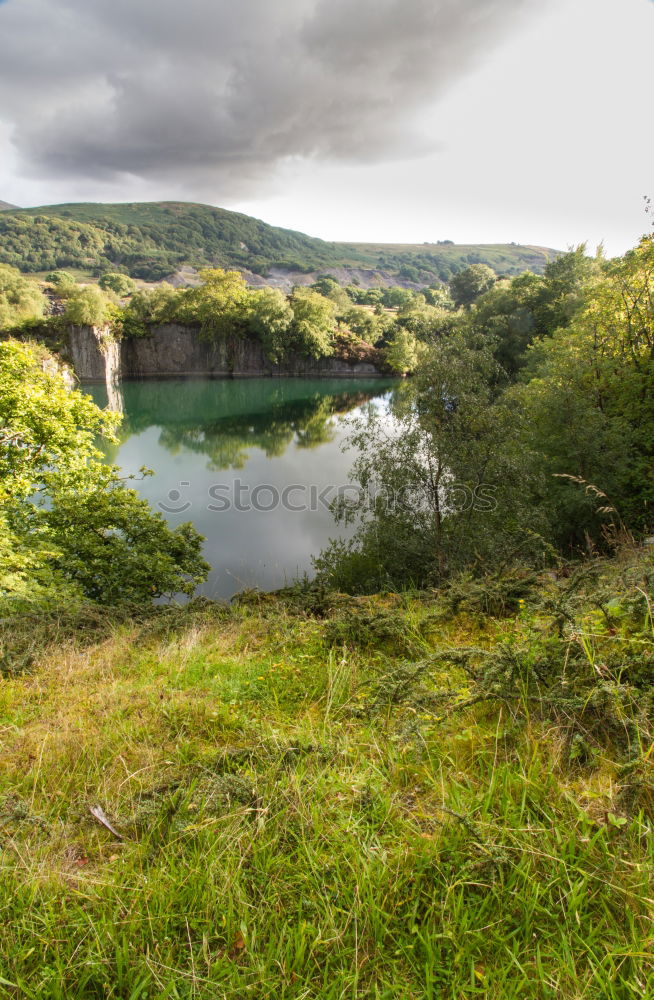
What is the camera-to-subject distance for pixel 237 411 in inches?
1703

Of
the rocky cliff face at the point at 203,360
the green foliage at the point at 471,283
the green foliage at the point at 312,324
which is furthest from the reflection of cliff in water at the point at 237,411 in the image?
the green foliage at the point at 471,283

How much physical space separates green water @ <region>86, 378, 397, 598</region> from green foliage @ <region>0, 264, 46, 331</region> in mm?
9979

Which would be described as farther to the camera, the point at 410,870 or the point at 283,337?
the point at 283,337

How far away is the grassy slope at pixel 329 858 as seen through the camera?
60.1 inches

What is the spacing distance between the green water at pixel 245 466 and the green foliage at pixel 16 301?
32.7ft

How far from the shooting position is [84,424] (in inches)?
416

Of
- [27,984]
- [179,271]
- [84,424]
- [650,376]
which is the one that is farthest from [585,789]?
[179,271]

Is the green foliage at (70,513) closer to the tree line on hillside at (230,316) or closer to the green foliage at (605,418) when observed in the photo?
the green foliage at (605,418)

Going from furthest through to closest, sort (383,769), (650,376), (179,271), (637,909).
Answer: (179,271), (650,376), (383,769), (637,909)

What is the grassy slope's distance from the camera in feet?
5.01

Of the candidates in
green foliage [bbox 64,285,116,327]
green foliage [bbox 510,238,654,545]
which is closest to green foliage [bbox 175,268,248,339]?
green foliage [bbox 64,285,116,327]

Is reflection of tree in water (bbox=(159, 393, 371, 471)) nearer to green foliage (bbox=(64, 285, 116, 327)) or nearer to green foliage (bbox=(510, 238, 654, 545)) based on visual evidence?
green foliage (bbox=(510, 238, 654, 545))

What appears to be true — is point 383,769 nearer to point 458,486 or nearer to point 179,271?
point 458,486

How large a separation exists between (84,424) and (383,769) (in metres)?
10.6
